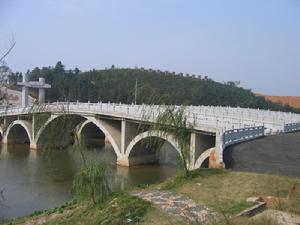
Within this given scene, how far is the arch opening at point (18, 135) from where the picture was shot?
47188 mm

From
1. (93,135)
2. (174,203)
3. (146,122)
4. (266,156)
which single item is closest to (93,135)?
(93,135)

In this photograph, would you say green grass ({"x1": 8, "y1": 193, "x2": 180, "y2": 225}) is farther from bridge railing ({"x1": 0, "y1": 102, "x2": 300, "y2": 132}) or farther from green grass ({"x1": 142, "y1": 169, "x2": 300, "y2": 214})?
bridge railing ({"x1": 0, "y1": 102, "x2": 300, "y2": 132})

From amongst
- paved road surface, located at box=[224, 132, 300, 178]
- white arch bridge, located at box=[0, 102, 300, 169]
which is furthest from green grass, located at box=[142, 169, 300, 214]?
white arch bridge, located at box=[0, 102, 300, 169]

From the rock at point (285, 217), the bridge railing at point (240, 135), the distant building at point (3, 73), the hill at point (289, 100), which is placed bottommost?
the rock at point (285, 217)

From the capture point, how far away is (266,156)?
659 inches

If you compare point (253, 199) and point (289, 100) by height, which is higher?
point (289, 100)

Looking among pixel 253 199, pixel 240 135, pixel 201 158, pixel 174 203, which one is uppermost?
pixel 240 135

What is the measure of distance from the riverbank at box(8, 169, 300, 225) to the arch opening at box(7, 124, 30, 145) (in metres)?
34.6

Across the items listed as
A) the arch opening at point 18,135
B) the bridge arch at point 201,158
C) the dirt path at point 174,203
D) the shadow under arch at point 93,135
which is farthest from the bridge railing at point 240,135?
the arch opening at point 18,135

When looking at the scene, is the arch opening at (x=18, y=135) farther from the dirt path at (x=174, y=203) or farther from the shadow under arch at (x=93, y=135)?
the dirt path at (x=174, y=203)

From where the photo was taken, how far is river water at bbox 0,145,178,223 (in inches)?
793

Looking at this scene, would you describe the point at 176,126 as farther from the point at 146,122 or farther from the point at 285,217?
the point at 285,217

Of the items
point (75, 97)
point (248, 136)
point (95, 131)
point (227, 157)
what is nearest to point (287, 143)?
point (248, 136)

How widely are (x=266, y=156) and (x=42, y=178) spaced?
1521cm
